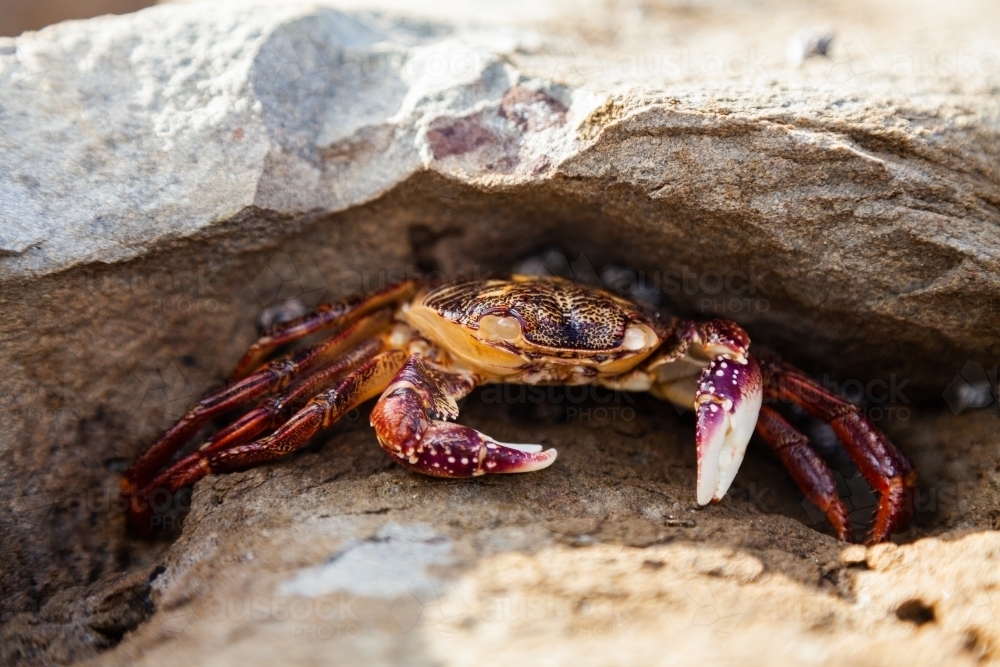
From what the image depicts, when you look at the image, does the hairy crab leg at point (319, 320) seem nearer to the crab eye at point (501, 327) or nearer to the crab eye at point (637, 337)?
the crab eye at point (501, 327)

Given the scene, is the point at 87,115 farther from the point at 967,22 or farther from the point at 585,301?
the point at 967,22

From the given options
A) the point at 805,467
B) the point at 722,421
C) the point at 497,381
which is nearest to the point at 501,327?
the point at 497,381

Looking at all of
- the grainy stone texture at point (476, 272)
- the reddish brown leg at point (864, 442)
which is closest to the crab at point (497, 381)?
the reddish brown leg at point (864, 442)

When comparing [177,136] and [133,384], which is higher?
[177,136]

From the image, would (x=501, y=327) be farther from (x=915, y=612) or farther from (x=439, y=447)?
(x=915, y=612)

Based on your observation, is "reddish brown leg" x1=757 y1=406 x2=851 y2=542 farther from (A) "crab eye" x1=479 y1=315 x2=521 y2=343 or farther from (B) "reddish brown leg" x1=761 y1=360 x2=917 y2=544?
(A) "crab eye" x1=479 y1=315 x2=521 y2=343

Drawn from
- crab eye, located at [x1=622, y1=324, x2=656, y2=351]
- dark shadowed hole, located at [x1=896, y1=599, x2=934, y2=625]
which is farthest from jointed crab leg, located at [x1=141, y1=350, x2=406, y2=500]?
dark shadowed hole, located at [x1=896, y1=599, x2=934, y2=625]

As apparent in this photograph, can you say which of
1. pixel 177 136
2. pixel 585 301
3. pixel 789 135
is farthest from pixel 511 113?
pixel 177 136
